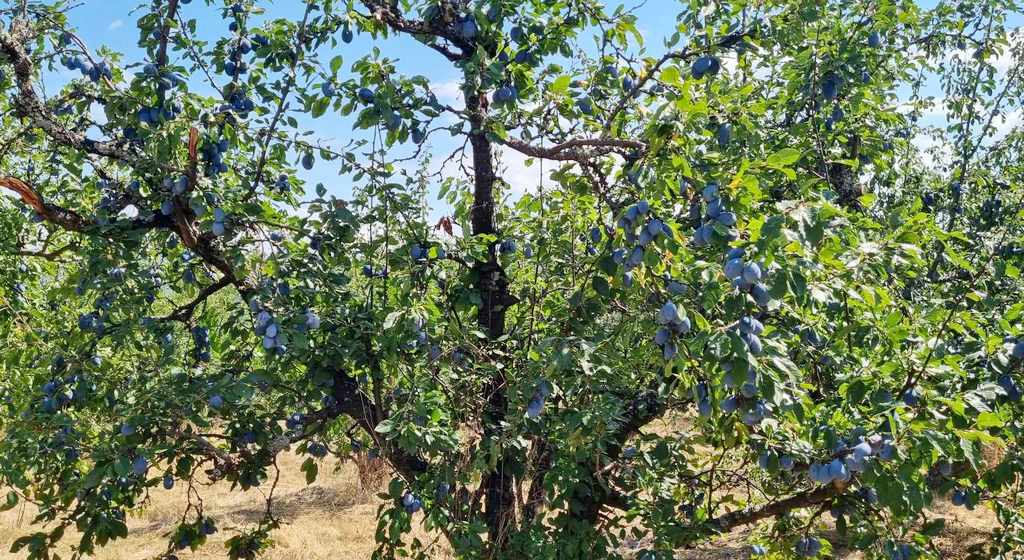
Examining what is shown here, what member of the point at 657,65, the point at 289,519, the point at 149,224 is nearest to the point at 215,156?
the point at 149,224

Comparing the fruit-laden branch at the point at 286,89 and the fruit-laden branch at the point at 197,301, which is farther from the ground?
the fruit-laden branch at the point at 286,89

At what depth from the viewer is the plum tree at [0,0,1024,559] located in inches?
84.9

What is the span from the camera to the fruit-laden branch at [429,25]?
2941mm

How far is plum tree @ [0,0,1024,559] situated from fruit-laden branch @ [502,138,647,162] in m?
0.02

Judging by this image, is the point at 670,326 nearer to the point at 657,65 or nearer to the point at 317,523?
the point at 657,65

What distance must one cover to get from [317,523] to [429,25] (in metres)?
5.89

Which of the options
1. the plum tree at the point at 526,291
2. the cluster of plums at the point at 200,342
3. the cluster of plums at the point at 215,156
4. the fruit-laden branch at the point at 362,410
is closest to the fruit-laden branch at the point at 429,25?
the plum tree at the point at 526,291

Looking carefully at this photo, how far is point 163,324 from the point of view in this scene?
3.23m

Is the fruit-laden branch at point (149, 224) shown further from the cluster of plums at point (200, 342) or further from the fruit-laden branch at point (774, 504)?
the fruit-laden branch at point (774, 504)

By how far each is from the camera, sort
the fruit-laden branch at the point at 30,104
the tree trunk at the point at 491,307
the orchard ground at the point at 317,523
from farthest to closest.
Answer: the orchard ground at the point at 317,523, the tree trunk at the point at 491,307, the fruit-laden branch at the point at 30,104

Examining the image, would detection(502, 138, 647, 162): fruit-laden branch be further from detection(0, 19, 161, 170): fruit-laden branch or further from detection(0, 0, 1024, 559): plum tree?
detection(0, 19, 161, 170): fruit-laden branch

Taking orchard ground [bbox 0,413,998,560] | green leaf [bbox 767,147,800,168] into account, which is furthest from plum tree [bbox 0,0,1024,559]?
orchard ground [bbox 0,413,998,560]

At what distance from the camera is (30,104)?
9.04 feet

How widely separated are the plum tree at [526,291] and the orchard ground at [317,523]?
176cm
